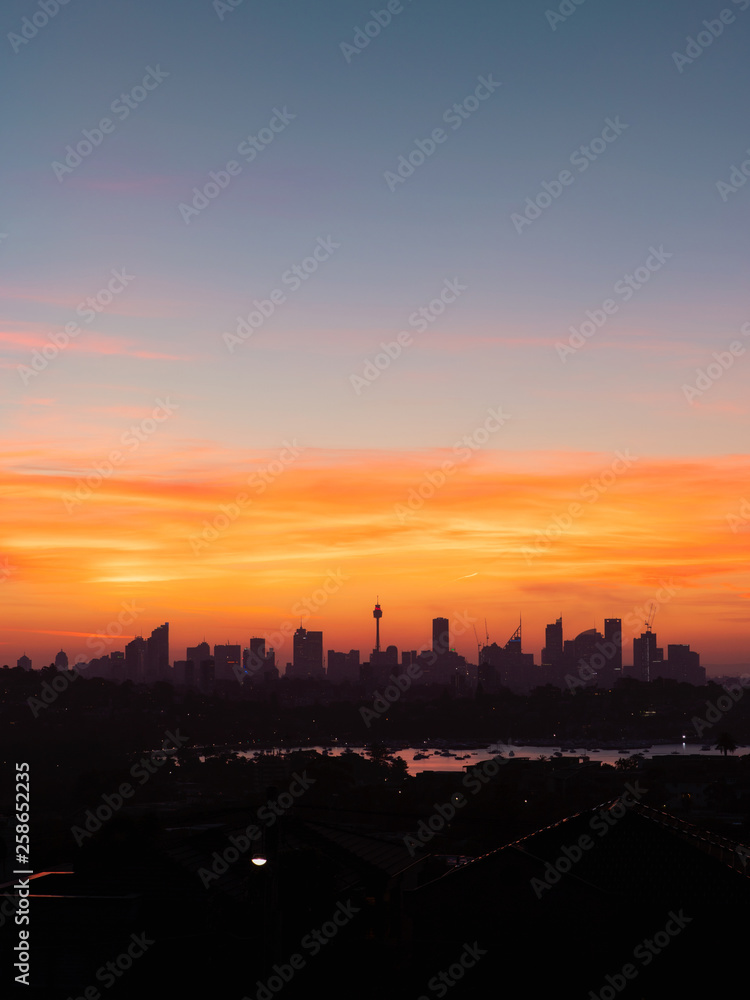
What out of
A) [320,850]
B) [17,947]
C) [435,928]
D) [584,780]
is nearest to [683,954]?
[435,928]

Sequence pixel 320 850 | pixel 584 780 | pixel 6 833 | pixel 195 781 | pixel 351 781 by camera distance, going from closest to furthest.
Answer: pixel 320 850
pixel 6 833
pixel 351 781
pixel 584 780
pixel 195 781

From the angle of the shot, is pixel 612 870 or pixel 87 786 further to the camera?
pixel 87 786

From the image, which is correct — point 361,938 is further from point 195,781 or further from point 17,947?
point 195,781

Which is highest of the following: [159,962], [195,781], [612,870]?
[612,870]

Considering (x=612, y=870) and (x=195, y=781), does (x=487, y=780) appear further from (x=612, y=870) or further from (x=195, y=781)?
(x=612, y=870)

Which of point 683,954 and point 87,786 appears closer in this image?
point 683,954

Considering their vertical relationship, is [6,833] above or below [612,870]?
below

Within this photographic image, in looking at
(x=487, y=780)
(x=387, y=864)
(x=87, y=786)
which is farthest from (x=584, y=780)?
(x=387, y=864)

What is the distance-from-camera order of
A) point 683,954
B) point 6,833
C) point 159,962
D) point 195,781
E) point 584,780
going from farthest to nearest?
1. point 195,781
2. point 584,780
3. point 6,833
4. point 159,962
5. point 683,954

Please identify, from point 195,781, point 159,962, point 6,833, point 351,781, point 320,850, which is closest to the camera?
point 159,962
